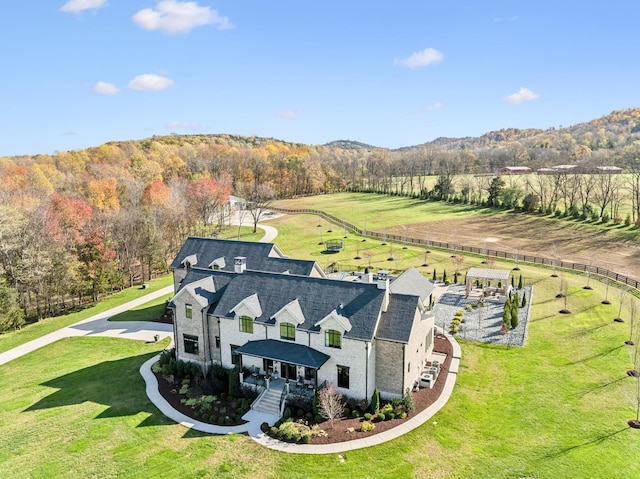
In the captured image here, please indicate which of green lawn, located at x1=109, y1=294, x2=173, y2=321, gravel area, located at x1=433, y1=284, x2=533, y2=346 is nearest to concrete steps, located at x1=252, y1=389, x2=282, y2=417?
gravel area, located at x1=433, y1=284, x2=533, y2=346

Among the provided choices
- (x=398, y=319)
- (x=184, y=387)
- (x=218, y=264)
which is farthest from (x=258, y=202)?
(x=398, y=319)

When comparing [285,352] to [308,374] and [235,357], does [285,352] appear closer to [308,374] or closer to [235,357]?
[308,374]

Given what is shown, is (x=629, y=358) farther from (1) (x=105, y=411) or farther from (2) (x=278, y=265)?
(1) (x=105, y=411)

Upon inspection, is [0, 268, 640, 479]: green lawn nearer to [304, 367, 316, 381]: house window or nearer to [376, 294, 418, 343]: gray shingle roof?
[376, 294, 418, 343]: gray shingle roof

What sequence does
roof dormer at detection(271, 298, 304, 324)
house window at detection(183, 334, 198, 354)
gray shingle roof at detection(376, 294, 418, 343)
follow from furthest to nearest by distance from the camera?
house window at detection(183, 334, 198, 354)
roof dormer at detection(271, 298, 304, 324)
gray shingle roof at detection(376, 294, 418, 343)

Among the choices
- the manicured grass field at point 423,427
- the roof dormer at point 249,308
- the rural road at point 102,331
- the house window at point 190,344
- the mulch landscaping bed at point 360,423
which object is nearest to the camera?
the manicured grass field at point 423,427

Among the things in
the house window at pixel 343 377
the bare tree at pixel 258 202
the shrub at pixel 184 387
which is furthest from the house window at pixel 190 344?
the bare tree at pixel 258 202

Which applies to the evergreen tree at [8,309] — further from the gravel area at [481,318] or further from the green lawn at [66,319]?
the gravel area at [481,318]

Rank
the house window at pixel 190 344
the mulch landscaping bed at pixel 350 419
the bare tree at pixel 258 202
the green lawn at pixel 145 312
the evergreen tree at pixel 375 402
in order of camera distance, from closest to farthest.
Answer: the mulch landscaping bed at pixel 350 419 → the evergreen tree at pixel 375 402 → the house window at pixel 190 344 → the green lawn at pixel 145 312 → the bare tree at pixel 258 202
